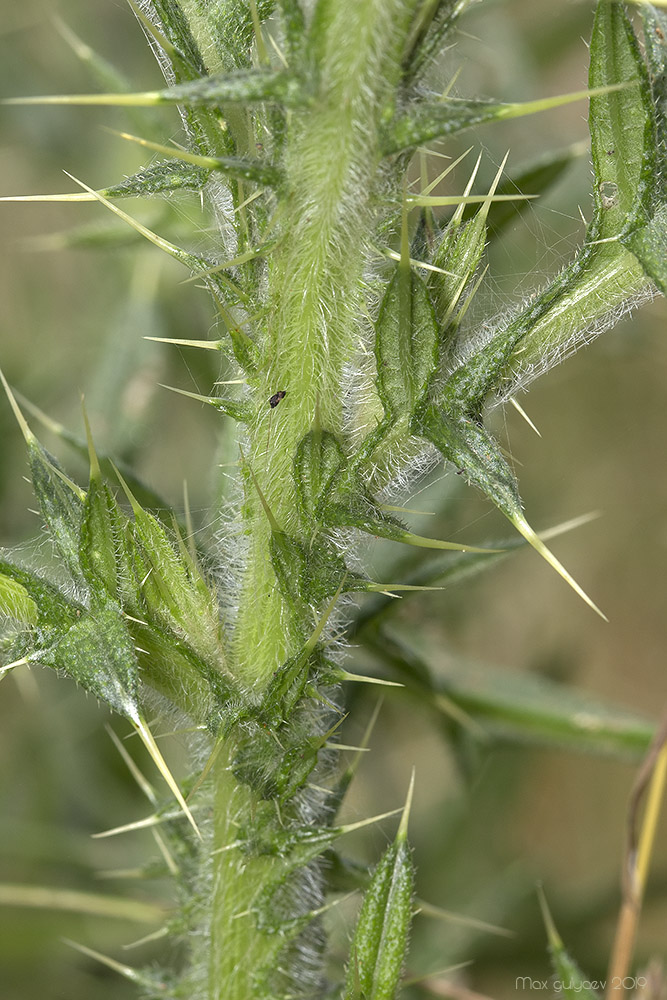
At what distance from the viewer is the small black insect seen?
1055 mm

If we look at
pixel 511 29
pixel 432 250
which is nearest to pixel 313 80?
pixel 432 250

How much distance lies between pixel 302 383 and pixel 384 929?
0.69 m

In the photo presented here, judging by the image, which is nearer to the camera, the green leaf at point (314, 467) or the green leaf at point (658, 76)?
the green leaf at point (658, 76)

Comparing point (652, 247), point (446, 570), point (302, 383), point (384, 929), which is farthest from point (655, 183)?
point (384, 929)

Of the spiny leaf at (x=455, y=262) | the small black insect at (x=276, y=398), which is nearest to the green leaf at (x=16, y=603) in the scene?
the small black insect at (x=276, y=398)

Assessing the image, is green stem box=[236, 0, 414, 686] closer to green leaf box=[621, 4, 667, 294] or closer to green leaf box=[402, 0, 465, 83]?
green leaf box=[402, 0, 465, 83]

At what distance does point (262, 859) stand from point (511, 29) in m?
2.39

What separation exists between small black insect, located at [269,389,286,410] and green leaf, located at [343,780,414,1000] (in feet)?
1.86

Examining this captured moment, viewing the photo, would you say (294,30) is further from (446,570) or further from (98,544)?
(446,570)

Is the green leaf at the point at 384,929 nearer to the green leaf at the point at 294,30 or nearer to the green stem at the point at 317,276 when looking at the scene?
the green stem at the point at 317,276

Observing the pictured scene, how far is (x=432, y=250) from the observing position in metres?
1.11

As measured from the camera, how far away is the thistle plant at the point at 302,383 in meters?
0.92

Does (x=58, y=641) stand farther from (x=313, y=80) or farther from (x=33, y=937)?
(x=33, y=937)

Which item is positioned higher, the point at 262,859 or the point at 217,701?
the point at 217,701
